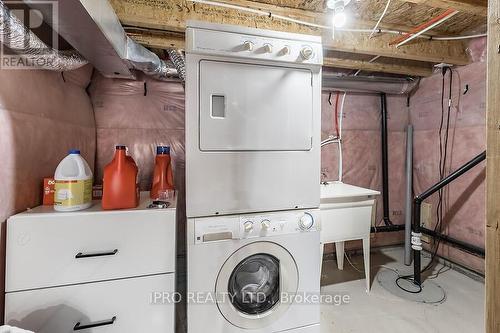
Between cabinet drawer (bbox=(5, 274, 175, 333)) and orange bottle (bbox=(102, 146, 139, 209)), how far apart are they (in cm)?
41

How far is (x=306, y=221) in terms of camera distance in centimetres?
158

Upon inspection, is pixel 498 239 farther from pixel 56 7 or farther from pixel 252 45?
pixel 56 7

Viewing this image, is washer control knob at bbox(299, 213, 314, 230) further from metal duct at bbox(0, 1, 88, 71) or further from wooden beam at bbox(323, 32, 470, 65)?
metal duct at bbox(0, 1, 88, 71)

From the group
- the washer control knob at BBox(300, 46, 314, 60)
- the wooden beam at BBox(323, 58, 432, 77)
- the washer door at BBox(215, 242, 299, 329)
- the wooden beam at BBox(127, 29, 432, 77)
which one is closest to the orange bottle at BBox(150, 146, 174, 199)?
the washer door at BBox(215, 242, 299, 329)

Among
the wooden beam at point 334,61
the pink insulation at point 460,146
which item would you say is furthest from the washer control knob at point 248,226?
the pink insulation at point 460,146

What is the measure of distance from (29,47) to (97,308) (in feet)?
4.37

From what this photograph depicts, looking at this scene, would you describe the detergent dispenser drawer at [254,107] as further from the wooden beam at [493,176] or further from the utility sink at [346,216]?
the wooden beam at [493,176]

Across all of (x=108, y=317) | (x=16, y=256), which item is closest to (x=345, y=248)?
(x=108, y=317)

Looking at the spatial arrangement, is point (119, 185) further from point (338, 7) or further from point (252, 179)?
point (338, 7)

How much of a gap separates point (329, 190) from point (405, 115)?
1767 mm

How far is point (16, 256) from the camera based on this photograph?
113 centimetres

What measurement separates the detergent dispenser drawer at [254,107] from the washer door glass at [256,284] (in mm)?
744

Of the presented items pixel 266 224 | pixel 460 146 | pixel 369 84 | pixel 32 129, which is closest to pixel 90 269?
pixel 32 129

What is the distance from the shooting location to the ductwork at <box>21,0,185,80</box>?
3.54 ft
